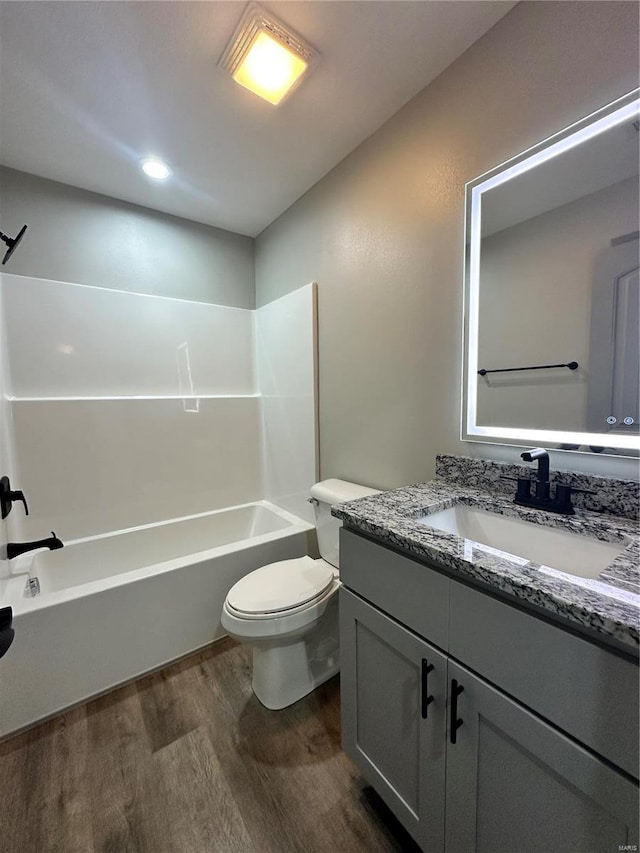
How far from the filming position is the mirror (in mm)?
949

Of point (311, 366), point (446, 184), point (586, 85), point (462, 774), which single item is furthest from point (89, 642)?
point (586, 85)

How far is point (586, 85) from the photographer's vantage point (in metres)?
0.96

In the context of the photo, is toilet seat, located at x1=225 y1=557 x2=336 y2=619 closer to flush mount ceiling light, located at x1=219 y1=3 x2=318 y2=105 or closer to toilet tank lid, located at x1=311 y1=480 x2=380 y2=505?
toilet tank lid, located at x1=311 y1=480 x2=380 y2=505

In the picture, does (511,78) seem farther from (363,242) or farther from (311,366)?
(311,366)

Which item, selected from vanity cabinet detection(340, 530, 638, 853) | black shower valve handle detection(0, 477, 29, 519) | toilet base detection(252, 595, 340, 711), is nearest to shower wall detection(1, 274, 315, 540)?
black shower valve handle detection(0, 477, 29, 519)

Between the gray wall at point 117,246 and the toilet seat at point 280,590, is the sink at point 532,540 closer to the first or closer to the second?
the toilet seat at point 280,590

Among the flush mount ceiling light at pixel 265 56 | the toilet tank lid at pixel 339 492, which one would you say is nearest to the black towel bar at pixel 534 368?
the toilet tank lid at pixel 339 492

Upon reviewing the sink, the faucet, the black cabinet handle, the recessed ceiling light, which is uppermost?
the recessed ceiling light

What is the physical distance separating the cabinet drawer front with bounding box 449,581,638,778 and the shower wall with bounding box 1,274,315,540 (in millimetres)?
1473

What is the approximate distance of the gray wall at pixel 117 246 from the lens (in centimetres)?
184

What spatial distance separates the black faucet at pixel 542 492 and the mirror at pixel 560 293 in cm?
13

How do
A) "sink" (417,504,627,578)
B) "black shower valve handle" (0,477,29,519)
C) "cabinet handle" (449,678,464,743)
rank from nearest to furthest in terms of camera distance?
"cabinet handle" (449,678,464,743) < "sink" (417,504,627,578) < "black shower valve handle" (0,477,29,519)

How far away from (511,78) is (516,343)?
2.77ft

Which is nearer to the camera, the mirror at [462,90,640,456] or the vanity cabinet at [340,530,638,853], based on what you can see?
the vanity cabinet at [340,530,638,853]
